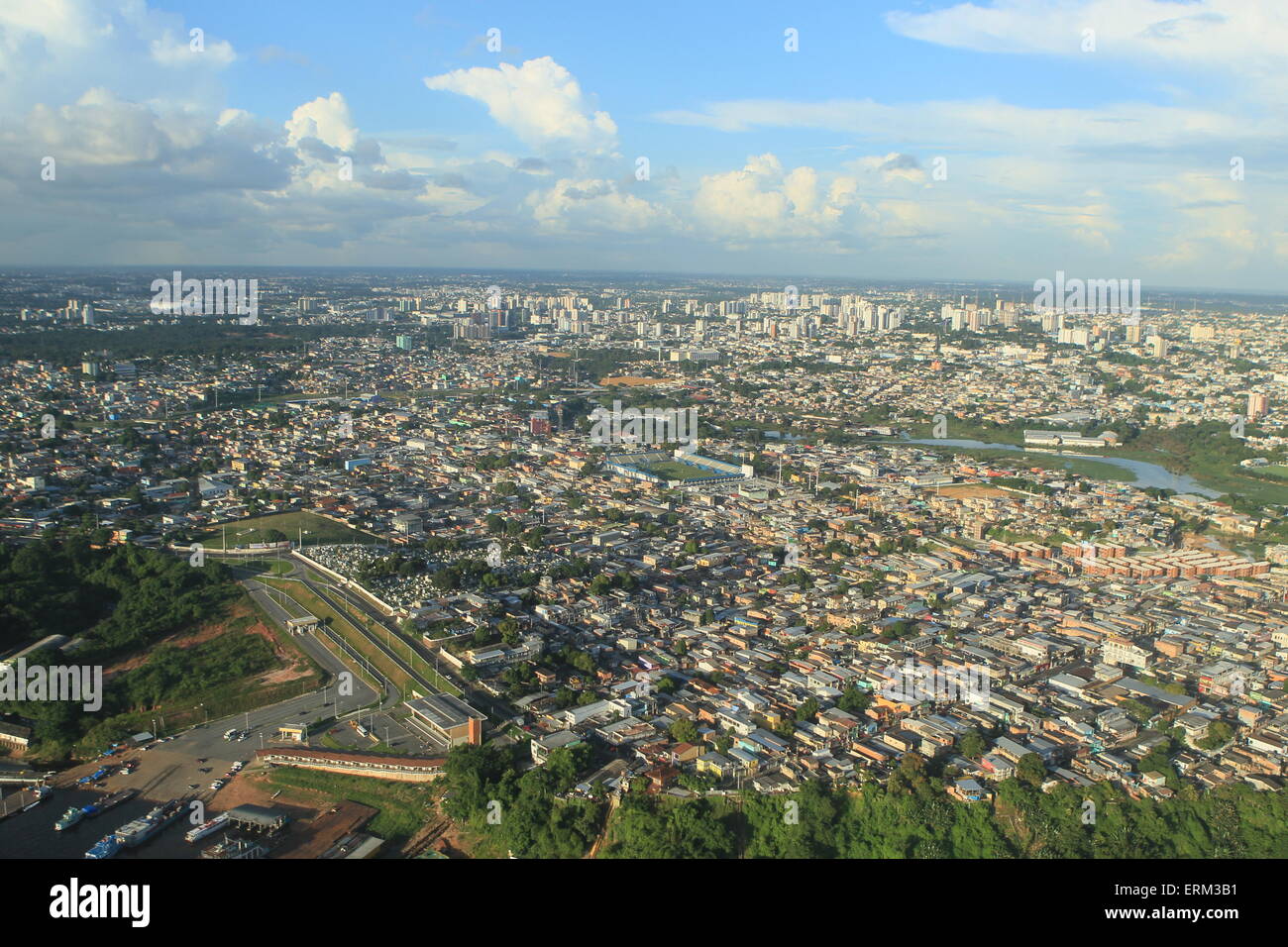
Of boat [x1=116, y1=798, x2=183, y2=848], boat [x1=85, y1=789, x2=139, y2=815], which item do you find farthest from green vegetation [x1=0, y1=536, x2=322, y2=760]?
boat [x1=116, y1=798, x2=183, y2=848]

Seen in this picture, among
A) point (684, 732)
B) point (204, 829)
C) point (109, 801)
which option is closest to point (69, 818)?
point (109, 801)

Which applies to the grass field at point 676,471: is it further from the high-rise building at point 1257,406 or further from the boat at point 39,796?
the high-rise building at point 1257,406

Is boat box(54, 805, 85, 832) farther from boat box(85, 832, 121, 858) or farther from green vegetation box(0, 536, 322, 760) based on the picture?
green vegetation box(0, 536, 322, 760)

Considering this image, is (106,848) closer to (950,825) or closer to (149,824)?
(149,824)

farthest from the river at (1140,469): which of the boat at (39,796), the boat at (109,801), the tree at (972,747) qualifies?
the boat at (39,796)

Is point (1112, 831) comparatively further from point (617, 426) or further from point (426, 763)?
point (617, 426)
